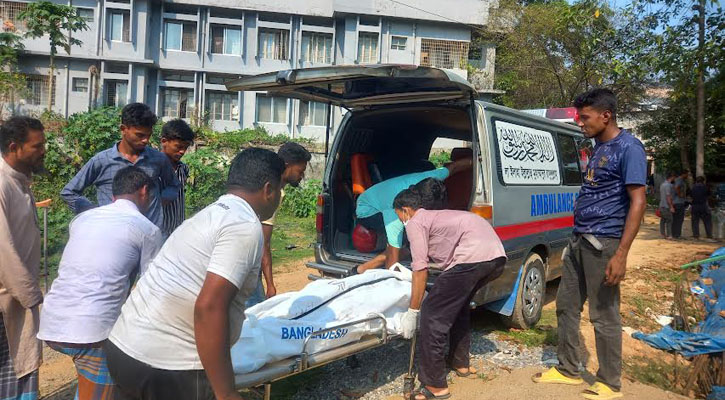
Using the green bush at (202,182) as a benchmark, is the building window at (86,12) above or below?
above

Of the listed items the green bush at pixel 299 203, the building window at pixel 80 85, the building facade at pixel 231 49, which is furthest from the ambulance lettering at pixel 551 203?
the building window at pixel 80 85

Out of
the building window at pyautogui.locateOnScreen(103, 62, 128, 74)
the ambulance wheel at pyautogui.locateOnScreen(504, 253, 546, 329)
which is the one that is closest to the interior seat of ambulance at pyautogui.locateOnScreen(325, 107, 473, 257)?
the ambulance wheel at pyautogui.locateOnScreen(504, 253, 546, 329)

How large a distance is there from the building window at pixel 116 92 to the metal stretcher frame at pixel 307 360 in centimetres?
2208

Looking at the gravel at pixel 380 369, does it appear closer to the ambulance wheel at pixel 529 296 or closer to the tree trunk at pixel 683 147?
the ambulance wheel at pixel 529 296

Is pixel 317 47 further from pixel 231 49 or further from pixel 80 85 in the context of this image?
pixel 80 85

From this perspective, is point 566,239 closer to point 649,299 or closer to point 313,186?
point 649,299

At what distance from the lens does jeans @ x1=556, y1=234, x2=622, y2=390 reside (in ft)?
11.0

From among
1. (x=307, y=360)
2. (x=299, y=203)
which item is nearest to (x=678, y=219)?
(x=299, y=203)

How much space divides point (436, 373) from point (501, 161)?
181cm

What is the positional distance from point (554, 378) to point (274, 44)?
22.3m

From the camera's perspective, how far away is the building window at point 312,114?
23656 millimetres

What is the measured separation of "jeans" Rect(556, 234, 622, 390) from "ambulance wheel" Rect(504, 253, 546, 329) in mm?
1049

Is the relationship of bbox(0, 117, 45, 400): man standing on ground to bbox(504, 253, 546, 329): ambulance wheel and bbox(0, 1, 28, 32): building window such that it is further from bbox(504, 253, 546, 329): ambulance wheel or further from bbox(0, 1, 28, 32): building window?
bbox(0, 1, 28, 32): building window

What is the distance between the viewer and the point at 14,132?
9.18 feet
